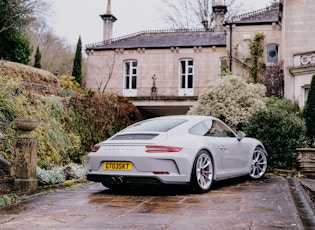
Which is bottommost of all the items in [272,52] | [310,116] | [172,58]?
[310,116]

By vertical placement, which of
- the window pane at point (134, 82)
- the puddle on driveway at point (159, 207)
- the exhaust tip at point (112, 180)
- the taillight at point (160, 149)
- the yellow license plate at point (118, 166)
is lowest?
the puddle on driveway at point (159, 207)

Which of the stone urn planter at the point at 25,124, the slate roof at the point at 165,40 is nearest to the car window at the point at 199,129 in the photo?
the stone urn planter at the point at 25,124

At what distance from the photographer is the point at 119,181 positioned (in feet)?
21.3

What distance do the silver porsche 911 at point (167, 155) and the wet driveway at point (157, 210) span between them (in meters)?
0.28

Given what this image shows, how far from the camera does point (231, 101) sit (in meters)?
14.8

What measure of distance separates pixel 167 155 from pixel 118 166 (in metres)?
0.85

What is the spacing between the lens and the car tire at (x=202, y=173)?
6.53m

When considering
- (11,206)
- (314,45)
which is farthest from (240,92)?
(11,206)

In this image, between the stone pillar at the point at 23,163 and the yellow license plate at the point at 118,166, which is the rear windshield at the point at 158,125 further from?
the stone pillar at the point at 23,163

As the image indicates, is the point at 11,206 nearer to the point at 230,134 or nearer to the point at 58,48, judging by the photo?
the point at 230,134

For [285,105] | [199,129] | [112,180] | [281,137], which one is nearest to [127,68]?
[285,105]

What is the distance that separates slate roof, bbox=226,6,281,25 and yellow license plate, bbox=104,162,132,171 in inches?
730

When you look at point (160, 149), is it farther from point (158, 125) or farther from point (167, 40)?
point (167, 40)

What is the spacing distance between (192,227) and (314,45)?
16.4 m
